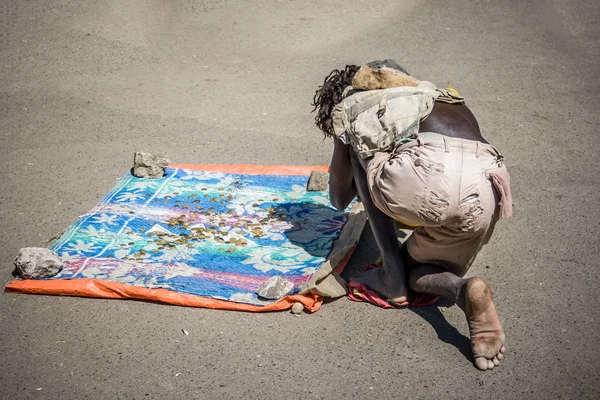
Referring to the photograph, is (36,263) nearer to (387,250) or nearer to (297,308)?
(297,308)

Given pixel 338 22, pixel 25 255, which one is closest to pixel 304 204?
pixel 25 255

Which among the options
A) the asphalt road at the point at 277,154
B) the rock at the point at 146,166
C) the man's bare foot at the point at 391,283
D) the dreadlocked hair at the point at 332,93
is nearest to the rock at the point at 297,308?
the asphalt road at the point at 277,154

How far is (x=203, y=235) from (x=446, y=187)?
6.01ft

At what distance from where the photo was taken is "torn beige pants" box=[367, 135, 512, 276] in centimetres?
285

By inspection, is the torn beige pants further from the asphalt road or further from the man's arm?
the asphalt road

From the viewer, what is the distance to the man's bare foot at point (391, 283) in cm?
332

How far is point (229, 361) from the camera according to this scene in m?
3.03

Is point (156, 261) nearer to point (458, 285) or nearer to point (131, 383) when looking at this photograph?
point (131, 383)

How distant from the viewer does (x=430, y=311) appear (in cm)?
336

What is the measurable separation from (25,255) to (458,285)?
2.45 meters

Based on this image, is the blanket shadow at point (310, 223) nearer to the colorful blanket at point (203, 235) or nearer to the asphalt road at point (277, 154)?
the colorful blanket at point (203, 235)

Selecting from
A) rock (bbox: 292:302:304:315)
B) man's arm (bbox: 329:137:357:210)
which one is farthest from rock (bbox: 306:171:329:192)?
rock (bbox: 292:302:304:315)

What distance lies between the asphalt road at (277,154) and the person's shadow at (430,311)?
0.01m

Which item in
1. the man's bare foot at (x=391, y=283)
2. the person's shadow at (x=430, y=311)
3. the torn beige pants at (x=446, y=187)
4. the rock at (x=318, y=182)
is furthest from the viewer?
the rock at (x=318, y=182)
